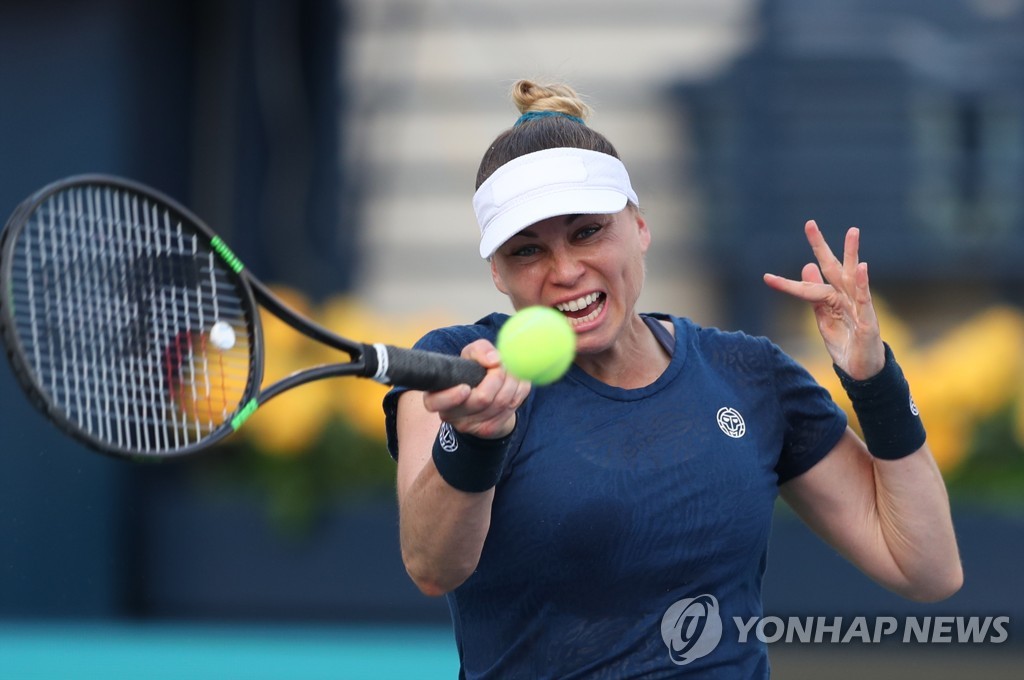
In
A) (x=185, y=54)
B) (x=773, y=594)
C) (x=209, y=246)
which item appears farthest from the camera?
(x=185, y=54)

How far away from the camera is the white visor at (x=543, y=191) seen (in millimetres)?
2529

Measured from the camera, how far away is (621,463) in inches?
99.7

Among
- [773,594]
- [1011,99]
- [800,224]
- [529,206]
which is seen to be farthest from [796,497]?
[1011,99]

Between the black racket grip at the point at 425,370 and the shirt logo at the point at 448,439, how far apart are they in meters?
0.09

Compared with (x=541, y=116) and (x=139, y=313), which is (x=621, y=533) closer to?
(x=541, y=116)

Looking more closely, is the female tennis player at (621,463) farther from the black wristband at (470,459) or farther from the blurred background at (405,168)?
the blurred background at (405,168)

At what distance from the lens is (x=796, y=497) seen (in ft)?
9.34

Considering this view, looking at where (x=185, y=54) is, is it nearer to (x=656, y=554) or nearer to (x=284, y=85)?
(x=284, y=85)

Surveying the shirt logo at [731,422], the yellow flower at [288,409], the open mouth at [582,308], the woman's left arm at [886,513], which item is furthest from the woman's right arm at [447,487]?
the yellow flower at [288,409]

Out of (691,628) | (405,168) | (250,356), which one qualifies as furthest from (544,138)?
(405,168)

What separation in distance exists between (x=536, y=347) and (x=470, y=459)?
0.69 ft

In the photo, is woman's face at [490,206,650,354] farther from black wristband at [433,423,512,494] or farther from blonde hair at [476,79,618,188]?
black wristband at [433,423,512,494]

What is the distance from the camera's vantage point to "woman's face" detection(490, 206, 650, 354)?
2.58m

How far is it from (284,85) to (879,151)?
119 inches
